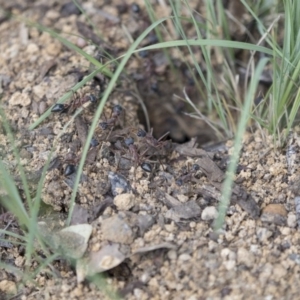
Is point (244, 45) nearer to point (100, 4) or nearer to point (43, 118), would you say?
point (43, 118)

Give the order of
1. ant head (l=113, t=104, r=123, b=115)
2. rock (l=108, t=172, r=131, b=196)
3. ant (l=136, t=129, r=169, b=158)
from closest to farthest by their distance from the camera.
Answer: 1. rock (l=108, t=172, r=131, b=196)
2. ant (l=136, t=129, r=169, b=158)
3. ant head (l=113, t=104, r=123, b=115)

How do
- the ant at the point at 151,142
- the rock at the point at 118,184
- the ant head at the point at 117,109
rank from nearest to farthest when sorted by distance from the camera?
the rock at the point at 118,184
the ant at the point at 151,142
the ant head at the point at 117,109

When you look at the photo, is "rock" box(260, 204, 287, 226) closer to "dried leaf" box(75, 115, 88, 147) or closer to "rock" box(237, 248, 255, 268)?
"rock" box(237, 248, 255, 268)

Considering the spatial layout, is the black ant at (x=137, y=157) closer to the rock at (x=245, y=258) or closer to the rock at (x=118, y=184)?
the rock at (x=118, y=184)

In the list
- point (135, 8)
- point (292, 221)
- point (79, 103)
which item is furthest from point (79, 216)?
point (135, 8)

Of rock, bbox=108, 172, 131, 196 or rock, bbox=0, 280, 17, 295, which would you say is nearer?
rock, bbox=0, 280, 17, 295

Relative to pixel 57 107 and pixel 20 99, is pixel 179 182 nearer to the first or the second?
pixel 57 107

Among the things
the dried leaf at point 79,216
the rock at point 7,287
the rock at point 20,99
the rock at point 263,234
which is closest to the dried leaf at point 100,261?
the dried leaf at point 79,216

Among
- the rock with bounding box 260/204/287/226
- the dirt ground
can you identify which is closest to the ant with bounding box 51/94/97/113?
the dirt ground
